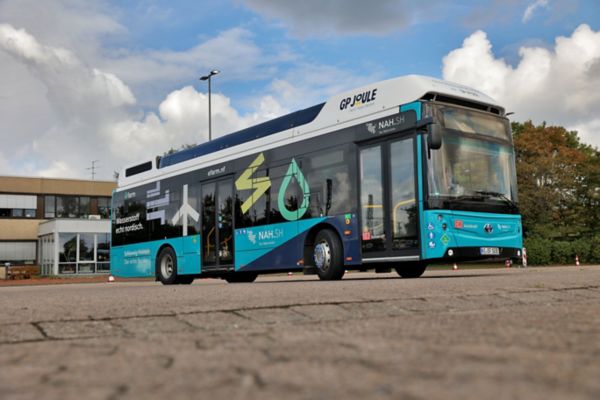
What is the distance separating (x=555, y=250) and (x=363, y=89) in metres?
29.5

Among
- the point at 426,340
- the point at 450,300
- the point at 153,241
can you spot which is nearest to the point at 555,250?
the point at 153,241

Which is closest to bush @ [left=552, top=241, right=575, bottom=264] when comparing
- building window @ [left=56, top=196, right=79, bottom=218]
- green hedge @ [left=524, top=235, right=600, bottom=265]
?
green hedge @ [left=524, top=235, right=600, bottom=265]

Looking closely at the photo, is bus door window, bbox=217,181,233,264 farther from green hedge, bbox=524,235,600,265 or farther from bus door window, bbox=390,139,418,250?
green hedge, bbox=524,235,600,265

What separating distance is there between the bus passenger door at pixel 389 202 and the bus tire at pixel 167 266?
6538mm

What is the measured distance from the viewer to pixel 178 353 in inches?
136

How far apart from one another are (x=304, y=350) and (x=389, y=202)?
8486 millimetres

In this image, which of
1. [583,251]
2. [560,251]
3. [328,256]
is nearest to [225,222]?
[328,256]

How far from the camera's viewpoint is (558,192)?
44.8 m

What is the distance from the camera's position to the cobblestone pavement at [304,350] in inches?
99.1

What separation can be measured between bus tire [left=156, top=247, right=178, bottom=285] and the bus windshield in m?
7.95

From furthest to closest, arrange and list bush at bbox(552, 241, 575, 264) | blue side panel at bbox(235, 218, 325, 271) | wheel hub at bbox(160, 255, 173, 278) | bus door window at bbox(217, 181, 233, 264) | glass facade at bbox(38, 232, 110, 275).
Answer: glass facade at bbox(38, 232, 110, 275), bush at bbox(552, 241, 575, 264), wheel hub at bbox(160, 255, 173, 278), bus door window at bbox(217, 181, 233, 264), blue side panel at bbox(235, 218, 325, 271)

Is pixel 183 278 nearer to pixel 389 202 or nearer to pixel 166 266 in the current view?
pixel 166 266

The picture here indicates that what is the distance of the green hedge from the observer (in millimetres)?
37969

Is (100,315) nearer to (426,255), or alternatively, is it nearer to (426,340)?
(426,340)
